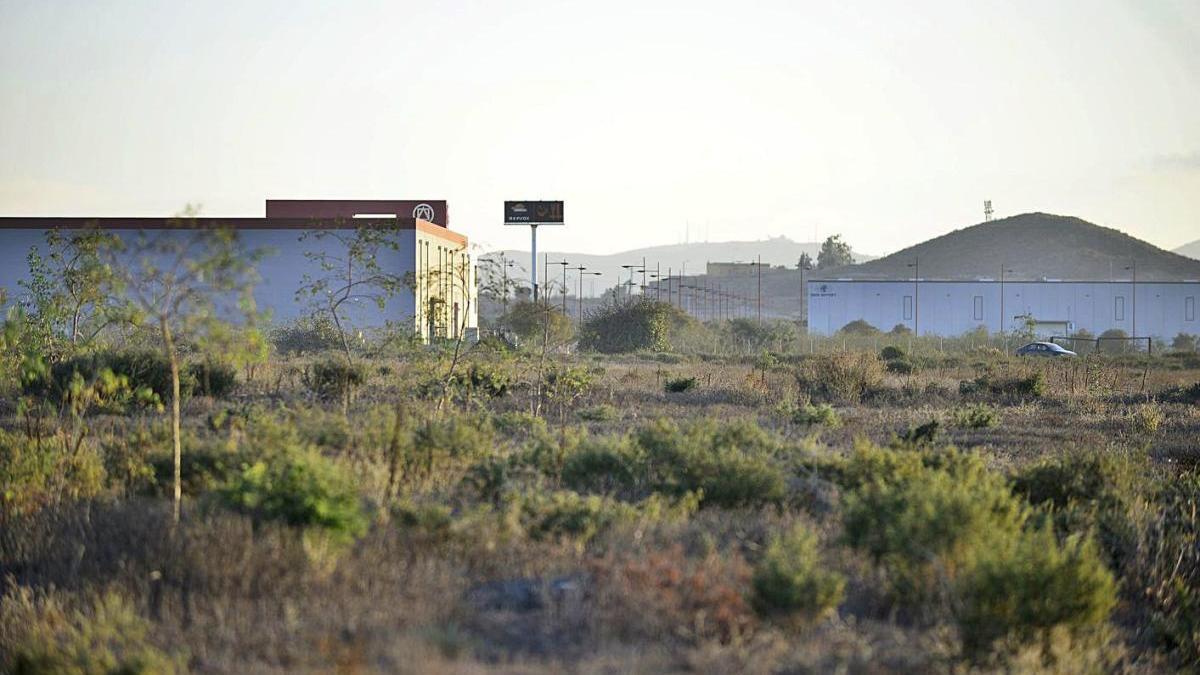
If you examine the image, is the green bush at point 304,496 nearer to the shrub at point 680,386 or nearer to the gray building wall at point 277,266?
the shrub at point 680,386

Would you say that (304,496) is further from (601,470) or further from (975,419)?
(975,419)

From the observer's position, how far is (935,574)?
856 centimetres

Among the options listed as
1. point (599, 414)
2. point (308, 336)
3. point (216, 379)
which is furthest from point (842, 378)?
point (308, 336)

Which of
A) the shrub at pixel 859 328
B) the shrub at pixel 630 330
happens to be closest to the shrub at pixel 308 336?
the shrub at pixel 630 330

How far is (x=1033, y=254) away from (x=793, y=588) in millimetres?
144610

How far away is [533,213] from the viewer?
70.8m

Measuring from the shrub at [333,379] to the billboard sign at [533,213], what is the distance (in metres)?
50.4

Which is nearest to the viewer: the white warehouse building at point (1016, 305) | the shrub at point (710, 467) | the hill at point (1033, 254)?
the shrub at point (710, 467)

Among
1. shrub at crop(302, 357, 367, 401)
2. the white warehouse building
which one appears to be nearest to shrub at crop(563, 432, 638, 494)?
shrub at crop(302, 357, 367, 401)

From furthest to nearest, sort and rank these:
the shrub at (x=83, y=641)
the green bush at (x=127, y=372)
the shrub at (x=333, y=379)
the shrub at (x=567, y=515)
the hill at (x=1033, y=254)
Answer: the hill at (x=1033, y=254)
the green bush at (x=127, y=372)
the shrub at (x=333, y=379)
the shrub at (x=567, y=515)
the shrub at (x=83, y=641)

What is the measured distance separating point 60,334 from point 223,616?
700 inches

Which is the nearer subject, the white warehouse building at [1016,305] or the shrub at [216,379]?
the shrub at [216,379]

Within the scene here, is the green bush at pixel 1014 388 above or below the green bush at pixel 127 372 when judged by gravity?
below

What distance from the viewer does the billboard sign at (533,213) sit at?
7031 cm
